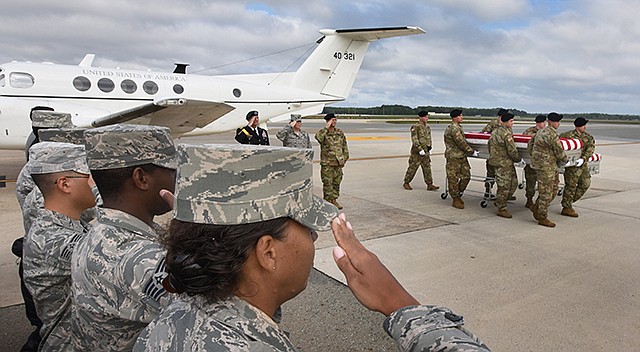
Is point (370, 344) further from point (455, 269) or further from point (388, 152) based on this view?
point (388, 152)

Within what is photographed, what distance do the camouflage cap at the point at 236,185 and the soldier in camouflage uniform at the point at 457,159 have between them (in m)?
7.65

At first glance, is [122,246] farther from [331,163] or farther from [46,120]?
[331,163]

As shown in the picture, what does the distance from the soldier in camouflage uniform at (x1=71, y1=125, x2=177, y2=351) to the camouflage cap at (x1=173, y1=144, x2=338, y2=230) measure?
51cm

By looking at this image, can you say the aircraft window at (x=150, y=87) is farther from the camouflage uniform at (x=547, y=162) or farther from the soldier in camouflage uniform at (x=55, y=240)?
the soldier in camouflage uniform at (x=55, y=240)

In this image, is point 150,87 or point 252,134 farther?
point 150,87

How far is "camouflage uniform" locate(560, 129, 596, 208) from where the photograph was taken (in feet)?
25.4

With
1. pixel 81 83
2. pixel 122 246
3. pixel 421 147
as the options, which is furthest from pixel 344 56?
pixel 122 246

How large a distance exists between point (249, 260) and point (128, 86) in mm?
11870

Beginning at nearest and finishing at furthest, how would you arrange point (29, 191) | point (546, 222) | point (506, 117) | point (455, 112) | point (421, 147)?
point (29, 191) < point (546, 222) < point (506, 117) < point (455, 112) < point (421, 147)

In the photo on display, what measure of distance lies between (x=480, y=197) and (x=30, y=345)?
27.9 ft

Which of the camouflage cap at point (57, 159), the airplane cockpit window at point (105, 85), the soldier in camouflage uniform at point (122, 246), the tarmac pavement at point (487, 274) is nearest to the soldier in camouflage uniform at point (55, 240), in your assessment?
the camouflage cap at point (57, 159)

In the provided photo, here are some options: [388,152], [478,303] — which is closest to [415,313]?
[478,303]

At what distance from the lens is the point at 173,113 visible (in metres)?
10.5

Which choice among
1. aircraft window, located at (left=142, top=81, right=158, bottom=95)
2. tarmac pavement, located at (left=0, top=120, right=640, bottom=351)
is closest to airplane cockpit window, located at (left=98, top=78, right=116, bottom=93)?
aircraft window, located at (left=142, top=81, right=158, bottom=95)
